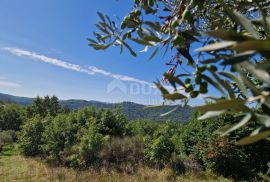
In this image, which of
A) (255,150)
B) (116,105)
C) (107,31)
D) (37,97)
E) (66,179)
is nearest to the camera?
(107,31)

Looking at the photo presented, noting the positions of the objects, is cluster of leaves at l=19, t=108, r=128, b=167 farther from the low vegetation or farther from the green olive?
the green olive

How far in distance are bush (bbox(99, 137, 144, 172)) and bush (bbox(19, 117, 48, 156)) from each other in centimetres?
543

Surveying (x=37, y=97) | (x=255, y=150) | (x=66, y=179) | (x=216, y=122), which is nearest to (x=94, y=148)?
(x=66, y=179)

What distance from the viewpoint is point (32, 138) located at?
22203mm

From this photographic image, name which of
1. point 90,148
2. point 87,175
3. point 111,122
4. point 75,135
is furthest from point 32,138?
point 87,175

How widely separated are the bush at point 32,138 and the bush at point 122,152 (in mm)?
5431

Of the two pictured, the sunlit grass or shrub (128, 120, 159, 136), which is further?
shrub (128, 120, 159, 136)

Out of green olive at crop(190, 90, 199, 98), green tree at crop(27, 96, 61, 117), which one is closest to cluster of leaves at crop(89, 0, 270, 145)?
green olive at crop(190, 90, 199, 98)

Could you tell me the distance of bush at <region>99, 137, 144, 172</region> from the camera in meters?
17.8

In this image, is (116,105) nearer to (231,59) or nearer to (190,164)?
(190,164)

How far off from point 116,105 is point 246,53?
21.7 metres

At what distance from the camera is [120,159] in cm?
1838

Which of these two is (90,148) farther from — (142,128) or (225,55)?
(225,55)

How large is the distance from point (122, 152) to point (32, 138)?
23.5 feet
